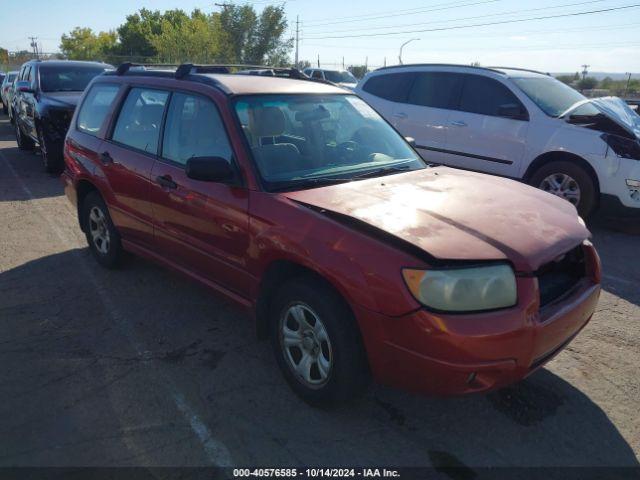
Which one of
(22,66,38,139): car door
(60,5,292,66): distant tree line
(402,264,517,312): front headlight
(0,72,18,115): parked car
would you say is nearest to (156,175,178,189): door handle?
(402,264,517,312): front headlight

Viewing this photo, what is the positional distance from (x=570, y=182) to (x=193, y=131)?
16.2 feet

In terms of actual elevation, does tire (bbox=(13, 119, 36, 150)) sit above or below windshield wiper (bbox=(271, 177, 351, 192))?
below

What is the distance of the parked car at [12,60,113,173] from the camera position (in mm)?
8797

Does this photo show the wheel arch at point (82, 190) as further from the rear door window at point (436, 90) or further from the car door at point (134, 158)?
the rear door window at point (436, 90)

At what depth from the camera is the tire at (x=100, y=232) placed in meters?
4.77

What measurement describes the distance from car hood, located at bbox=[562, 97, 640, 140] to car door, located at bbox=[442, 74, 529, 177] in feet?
2.10

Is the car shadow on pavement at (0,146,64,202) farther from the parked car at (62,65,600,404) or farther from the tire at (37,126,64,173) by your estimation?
the parked car at (62,65,600,404)

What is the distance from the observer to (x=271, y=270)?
10.0 feet

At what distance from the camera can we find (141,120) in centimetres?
424

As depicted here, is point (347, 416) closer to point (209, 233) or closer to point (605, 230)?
point (209, 233)

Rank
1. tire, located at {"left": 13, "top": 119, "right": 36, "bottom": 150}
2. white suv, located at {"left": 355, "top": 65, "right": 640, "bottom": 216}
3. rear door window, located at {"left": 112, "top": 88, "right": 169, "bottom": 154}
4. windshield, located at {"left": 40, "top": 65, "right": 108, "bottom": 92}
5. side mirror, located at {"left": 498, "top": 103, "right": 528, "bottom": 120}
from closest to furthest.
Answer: rear door window, located at {"left": 112, "top": 88, "right": 169, "bottom": 154}
white suv, located at {"left": 355, "top": 65, "right": 640, "bottom": 216}
side mirror, located at {"left": 498, "top": 103, "right": 528, "bottom": 120}
windshield, located at {"left": 40, "top": 65, "right": 108, "bottom": 92}
tire, located at {"left": 13, "top": 119, "right": 36, "bottom": 150}

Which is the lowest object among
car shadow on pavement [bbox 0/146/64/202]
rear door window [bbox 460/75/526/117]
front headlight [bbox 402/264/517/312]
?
car shadow on pavement [bbox 0/146/64/202]

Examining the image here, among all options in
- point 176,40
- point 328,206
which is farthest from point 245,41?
point 328,206

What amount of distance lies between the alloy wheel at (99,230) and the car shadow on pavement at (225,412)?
1.08m
